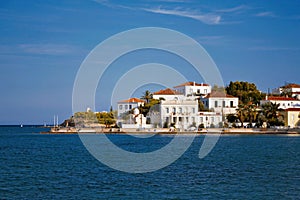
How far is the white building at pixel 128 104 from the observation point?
299 feet

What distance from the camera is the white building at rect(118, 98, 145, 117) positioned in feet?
299

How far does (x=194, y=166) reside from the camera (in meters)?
28.4

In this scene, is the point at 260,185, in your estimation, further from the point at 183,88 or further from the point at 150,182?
the point at 183,88

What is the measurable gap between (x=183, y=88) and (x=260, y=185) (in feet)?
265

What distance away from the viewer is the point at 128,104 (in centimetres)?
9200

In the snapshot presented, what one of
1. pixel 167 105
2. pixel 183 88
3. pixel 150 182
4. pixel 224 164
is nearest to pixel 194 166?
pixel 224 164

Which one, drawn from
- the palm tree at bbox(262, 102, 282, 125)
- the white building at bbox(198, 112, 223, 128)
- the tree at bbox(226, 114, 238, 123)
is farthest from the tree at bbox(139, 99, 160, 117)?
the palm tree at bbox(262, 102, 282, 125)

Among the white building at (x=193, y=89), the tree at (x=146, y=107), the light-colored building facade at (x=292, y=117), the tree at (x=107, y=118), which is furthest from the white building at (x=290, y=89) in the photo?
the tree at (x=107, y=118)

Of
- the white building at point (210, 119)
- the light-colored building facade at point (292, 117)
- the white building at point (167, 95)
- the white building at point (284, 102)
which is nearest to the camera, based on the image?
the white building at point (210, 119)

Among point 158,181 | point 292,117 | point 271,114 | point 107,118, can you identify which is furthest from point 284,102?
point 158,181

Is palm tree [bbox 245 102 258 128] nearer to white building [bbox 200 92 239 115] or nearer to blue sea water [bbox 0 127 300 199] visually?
white building [bbox 200 92 239 115]

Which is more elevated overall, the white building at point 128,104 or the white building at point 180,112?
the white building at point 128,104

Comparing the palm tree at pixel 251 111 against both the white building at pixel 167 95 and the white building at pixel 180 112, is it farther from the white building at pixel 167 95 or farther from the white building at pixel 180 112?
the white building at pixel 167 95

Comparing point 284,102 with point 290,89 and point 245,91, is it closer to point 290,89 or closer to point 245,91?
point 245,91
